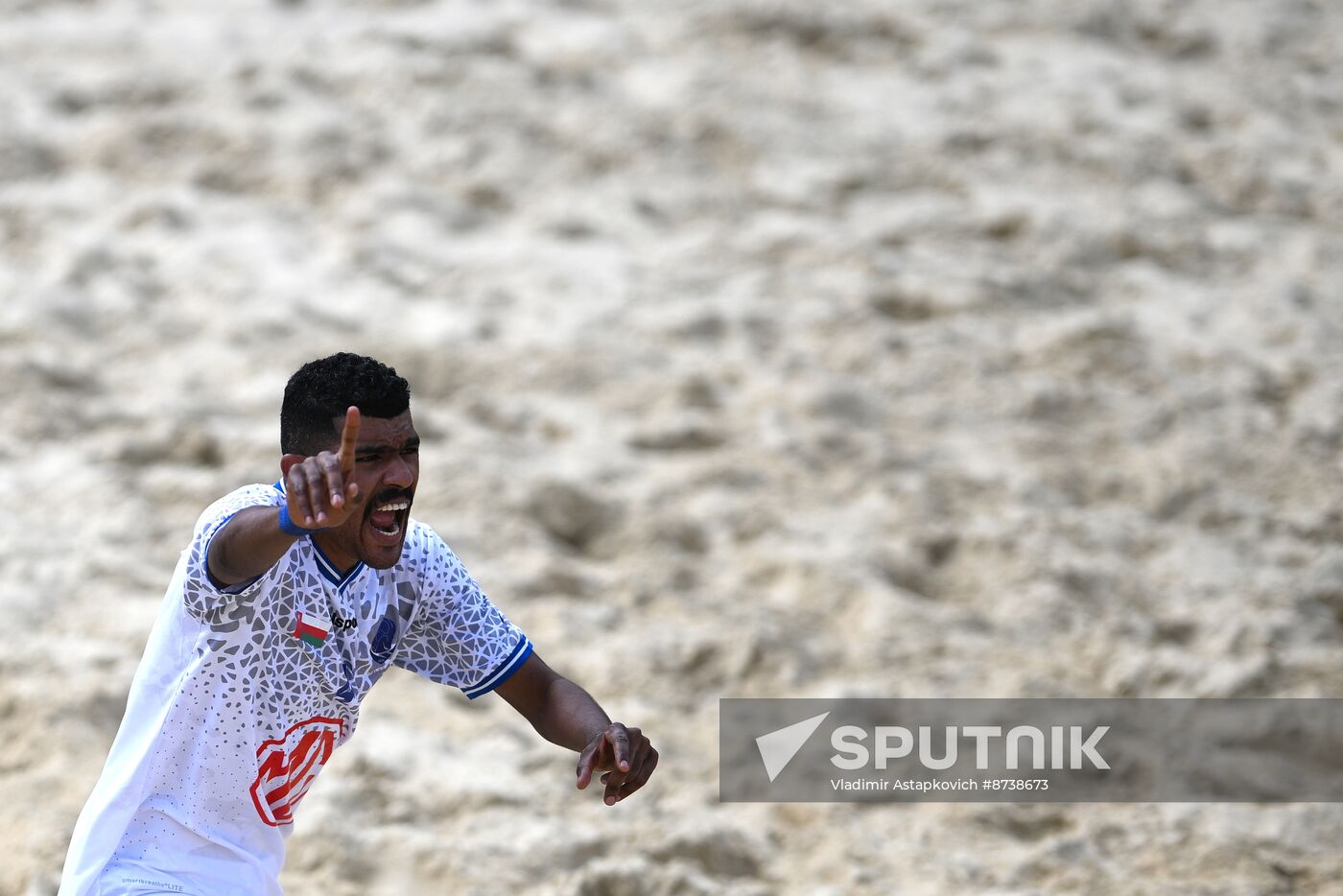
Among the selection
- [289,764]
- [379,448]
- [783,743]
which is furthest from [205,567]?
[783,743]

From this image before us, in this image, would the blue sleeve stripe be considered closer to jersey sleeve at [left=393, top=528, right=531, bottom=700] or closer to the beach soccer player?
jersey sleeve at [left=393, top=528, right=531, bottom=700]

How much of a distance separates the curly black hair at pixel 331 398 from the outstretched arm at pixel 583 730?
67cm

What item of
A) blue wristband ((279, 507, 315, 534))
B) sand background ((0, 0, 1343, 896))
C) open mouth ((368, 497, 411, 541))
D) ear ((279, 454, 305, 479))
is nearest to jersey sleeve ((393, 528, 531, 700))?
open mouth ((368, 497, 411, 541))

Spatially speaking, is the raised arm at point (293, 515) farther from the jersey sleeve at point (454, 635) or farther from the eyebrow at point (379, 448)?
the jersey sleeve at point (454, 635)

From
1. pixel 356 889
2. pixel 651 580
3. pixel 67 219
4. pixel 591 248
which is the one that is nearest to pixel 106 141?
pixel 67 219

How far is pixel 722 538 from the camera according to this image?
18.1ft

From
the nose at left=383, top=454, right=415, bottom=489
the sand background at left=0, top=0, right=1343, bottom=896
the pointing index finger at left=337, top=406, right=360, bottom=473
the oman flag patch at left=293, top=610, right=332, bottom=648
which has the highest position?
the sand background at left=0, top=0, right=1343, bottom=896

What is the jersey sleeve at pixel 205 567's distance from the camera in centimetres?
253

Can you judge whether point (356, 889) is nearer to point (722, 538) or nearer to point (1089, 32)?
point (722, 538)

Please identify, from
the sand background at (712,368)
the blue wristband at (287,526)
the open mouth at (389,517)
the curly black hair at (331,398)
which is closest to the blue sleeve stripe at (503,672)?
the open mouth at (389,517)

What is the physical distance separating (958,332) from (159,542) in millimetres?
3211

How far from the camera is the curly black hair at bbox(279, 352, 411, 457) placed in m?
2.57

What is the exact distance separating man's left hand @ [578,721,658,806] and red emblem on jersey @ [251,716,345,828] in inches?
19.2

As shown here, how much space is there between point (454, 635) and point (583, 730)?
0.32 metres
